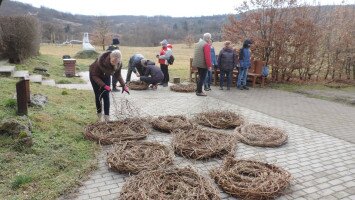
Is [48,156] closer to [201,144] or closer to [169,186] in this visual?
[169,186]

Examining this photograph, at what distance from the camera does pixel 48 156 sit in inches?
212

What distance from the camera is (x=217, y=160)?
5.64m

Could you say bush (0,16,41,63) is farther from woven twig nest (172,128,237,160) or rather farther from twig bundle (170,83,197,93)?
woven twig nest (172,128,237,160)

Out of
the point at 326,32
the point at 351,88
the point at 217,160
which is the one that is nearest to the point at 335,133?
the point at 217,160

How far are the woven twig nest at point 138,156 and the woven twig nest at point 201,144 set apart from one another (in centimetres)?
29

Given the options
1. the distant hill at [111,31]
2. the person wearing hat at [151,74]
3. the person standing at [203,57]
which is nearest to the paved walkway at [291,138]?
the person wearing hat at [151,74]

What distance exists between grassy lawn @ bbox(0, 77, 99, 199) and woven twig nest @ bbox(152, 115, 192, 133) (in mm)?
1504

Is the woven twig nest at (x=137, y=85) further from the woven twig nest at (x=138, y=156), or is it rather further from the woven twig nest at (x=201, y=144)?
the woven twig nest at (x=138, y=156)

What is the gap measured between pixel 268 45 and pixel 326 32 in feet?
10.5

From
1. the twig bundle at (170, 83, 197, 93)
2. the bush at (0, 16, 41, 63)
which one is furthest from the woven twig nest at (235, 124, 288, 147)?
the bush at (0, 16, 41, 63)

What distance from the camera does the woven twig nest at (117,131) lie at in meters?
6.27

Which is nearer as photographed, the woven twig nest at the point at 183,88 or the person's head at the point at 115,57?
the person's head at the point at 115,57

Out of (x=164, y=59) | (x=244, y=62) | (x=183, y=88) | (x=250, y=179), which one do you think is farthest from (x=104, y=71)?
(x=244, y=62)

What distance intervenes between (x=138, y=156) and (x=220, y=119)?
110 inches
